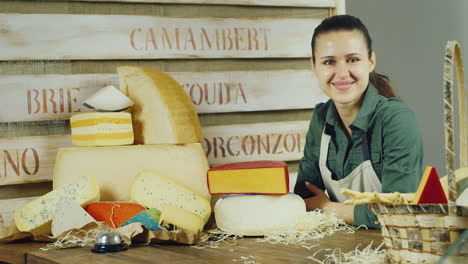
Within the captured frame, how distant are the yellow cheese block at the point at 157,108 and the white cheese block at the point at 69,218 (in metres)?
0.53

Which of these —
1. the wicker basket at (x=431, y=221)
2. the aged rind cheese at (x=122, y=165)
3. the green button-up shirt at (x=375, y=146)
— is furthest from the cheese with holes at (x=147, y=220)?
the wicker basket at (x=431, y=221)

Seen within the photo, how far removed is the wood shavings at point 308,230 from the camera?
208 cm

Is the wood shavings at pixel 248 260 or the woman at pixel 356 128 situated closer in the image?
the wood shavings at pixel 248 260

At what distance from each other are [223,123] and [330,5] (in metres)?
0.85

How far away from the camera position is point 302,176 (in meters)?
2.87

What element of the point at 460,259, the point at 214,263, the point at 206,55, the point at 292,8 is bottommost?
the point at 214,263

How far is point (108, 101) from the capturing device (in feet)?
8.43

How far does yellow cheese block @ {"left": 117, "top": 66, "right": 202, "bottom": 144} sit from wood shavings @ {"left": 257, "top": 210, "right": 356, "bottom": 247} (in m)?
0.64

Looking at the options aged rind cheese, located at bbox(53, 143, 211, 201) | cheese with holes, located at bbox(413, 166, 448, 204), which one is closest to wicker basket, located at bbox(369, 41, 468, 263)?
cheese with holes, located at bbox(413, 166, 448, 204)

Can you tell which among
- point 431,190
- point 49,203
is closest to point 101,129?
point 49,203

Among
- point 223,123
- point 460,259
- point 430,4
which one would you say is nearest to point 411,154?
point 223,123

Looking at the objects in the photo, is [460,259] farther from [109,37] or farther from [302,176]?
[109,37]

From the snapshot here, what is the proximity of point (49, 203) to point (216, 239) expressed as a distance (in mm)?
594

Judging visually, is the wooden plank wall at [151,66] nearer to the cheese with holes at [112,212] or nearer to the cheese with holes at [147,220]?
the cheese with holes at [112,212]
